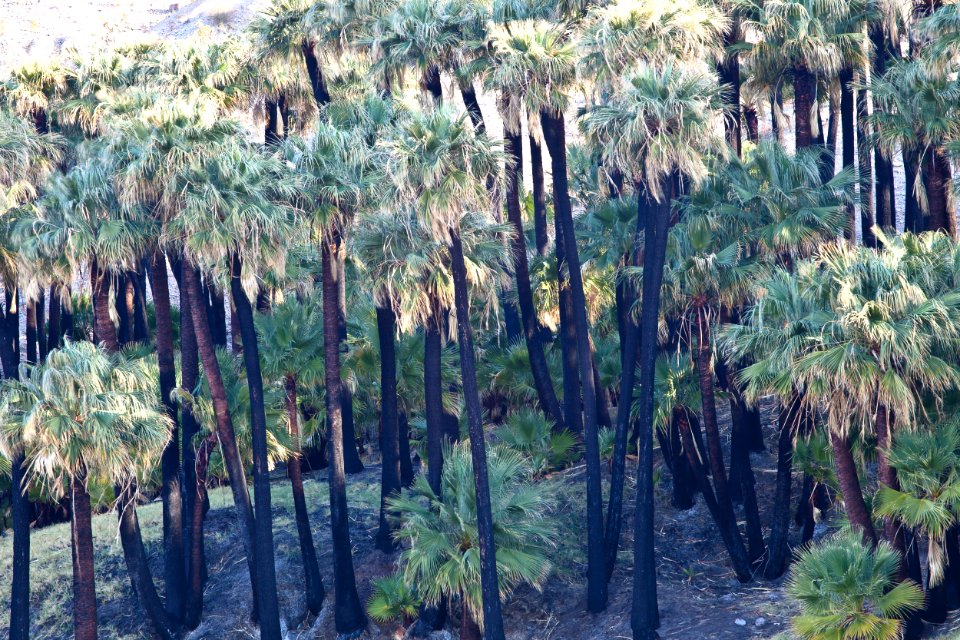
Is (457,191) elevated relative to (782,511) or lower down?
elevated

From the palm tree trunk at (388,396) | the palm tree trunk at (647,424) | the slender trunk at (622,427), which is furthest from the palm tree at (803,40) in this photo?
the palm tree trunk at (388,396)

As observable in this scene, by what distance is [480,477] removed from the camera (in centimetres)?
2169

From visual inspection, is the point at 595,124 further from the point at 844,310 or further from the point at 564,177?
the point at 844,310

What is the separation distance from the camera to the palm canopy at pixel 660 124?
21312 millimetres

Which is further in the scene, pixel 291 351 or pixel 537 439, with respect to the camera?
pixel 537 439

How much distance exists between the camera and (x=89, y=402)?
22.2 metres

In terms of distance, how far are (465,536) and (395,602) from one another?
11.6 ft

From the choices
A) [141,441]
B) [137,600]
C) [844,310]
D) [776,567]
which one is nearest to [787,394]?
[844,310]

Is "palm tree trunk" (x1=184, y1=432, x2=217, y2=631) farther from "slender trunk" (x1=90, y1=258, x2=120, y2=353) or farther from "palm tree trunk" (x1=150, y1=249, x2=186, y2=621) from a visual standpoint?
"slender trunk" (x1=90, y1=258, x2=120, y2=353)

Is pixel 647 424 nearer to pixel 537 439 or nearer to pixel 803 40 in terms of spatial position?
pixel 537 439

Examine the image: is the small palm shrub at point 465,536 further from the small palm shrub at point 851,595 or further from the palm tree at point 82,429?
the small palm shrub at point 851,595

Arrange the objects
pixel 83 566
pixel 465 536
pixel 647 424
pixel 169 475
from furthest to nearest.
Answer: pixel 169 475 → pixel 83 566 → pixel 465 536 → pixel 647 424

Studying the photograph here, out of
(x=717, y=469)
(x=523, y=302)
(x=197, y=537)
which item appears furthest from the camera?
(x=523, y=302)

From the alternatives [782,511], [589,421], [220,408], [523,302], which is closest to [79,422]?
[220,408]
